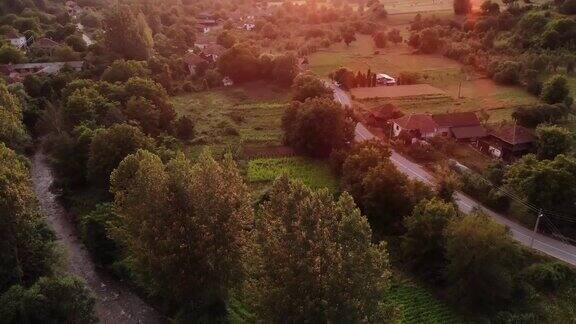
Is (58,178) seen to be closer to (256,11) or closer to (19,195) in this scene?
(19,195)

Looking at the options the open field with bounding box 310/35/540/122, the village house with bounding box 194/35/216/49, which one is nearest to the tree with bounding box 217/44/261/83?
the open field with bounding box 310/35/540/122

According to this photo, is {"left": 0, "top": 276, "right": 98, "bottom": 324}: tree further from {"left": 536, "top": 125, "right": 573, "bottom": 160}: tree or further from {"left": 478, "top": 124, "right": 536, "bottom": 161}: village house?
{"left": 478, "top": 124, "right": 536, "bottom": 161}: village house

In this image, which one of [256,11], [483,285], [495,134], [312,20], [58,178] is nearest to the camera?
[483,285]

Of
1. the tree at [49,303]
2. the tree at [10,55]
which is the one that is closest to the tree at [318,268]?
the tree at [49,303]

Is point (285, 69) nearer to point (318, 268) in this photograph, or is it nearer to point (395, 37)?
point (395, 37)

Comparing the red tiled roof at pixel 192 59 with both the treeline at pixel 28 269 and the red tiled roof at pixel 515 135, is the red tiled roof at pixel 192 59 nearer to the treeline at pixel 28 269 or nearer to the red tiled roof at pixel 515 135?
the treeline at pixel 28 269

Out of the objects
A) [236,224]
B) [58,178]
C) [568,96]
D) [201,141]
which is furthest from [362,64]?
[236,224]

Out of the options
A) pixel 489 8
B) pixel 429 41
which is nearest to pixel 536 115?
pixel 429 41
